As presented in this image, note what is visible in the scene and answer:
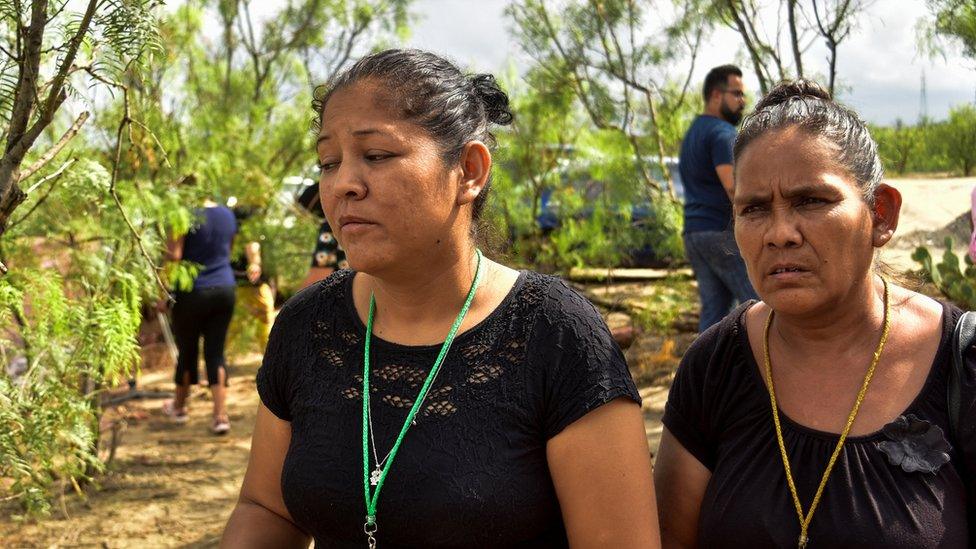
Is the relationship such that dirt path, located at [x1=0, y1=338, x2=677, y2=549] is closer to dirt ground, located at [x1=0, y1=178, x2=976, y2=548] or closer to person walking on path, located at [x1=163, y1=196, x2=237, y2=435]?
dirt ground, located at [x1=0, y1=178, x2=976, y2=548]

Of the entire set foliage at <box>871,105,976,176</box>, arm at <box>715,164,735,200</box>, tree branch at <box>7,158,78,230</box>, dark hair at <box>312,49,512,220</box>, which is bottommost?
tree branch at <box>7,158,78,230</box>

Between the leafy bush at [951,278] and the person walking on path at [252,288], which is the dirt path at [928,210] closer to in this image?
the leafy bush at [951,278]

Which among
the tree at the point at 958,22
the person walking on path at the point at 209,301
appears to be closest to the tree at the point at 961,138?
the tree at the point at 958,22

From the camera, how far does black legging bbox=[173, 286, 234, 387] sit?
6.34m

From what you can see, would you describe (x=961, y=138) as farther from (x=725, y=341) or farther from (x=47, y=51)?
(x=47, y=51)

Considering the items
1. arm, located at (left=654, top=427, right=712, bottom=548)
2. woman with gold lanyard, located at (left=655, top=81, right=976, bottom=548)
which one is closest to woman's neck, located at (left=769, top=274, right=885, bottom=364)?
woman with gold lanyard, located at (left=655, top=81, right=976, bottom=548)

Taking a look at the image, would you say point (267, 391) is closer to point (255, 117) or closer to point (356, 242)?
point (356, 242)

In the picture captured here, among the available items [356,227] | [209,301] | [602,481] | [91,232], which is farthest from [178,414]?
[602,481]

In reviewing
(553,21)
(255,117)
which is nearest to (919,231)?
(553,21)

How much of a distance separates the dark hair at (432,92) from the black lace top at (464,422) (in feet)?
1.06

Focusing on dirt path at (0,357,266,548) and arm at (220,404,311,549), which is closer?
arm at (220,404,311,549)

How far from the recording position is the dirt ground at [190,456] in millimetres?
4660

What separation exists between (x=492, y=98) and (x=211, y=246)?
4.63 metres

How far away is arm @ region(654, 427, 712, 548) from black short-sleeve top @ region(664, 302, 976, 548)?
22 millimetres
